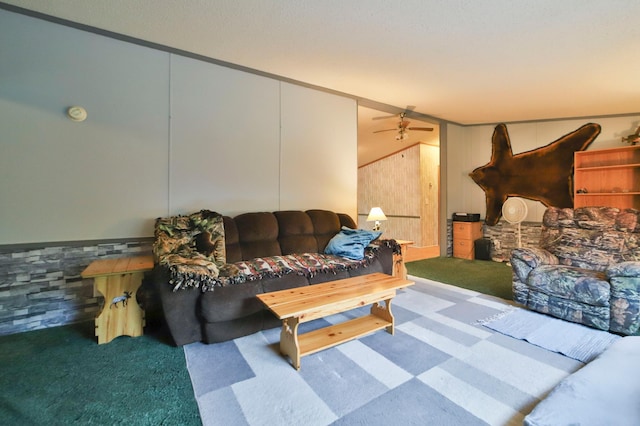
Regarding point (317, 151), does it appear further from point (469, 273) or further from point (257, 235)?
point (469, 273)

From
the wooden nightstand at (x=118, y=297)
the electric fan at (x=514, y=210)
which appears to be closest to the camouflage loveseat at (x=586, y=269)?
the electric fan at (x=514, y=210)

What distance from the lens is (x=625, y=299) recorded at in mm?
2352

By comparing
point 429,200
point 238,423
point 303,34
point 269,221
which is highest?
point 303,34

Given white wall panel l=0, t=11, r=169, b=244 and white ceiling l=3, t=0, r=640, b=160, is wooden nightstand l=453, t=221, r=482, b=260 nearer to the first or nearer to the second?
white ceiling l=3, t=0, r=640, b=160

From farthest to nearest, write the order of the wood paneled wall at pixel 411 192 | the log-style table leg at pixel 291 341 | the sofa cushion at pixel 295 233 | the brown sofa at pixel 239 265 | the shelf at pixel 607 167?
1. the wood paneled wall at pixel 411 192
2. the shelf at pixel 607 167
3. the sofa cushion at pixel 295 233
4. the brown sofa at pixel 239 265
5. the log-style table leg at pixel 291 341

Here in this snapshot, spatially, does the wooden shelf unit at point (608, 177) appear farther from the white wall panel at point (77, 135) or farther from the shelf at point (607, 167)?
the white wall panel at point (77, 135)

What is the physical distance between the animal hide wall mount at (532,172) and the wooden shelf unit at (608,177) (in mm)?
161

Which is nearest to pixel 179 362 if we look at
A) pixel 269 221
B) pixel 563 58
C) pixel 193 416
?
pixel 193 416

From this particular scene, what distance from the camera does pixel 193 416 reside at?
1.49 metres

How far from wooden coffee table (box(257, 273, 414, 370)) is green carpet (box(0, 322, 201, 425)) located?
0.66 m

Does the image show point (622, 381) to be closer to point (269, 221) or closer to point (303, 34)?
point (269, 221)

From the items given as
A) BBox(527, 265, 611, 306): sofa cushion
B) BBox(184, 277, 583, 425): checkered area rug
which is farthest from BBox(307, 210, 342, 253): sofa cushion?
BBox(527, 265, 611, 306): sofa cushion

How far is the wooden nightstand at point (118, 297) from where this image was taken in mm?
2234

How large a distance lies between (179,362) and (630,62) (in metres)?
5.13
